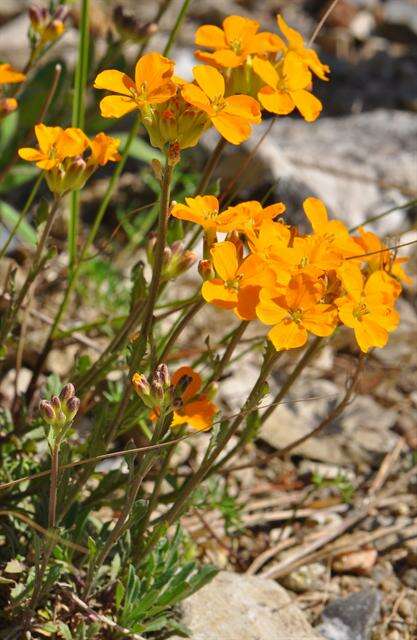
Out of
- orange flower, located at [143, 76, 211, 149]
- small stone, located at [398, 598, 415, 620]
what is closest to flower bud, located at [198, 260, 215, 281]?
orange flower, located at [143, 76, 211, 149]

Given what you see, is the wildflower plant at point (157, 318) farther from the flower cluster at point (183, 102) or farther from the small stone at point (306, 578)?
the small stone at point (306, 578)

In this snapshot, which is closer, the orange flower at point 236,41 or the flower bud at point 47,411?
the flower bud at point 47,411

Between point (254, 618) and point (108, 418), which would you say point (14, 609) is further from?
point (254, 618)

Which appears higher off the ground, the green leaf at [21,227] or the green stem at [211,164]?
the green stem at [211,164]

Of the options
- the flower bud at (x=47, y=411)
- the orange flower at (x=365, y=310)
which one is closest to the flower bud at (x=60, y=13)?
the orange flower at (x=365, y=310)

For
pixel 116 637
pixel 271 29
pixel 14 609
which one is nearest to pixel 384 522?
pixel 116 637

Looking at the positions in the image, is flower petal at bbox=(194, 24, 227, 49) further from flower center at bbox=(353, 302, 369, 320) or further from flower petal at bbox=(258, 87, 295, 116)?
flower center at bbox=(353, 302, 369, 320)

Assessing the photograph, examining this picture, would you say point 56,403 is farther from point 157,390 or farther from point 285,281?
point 285,281

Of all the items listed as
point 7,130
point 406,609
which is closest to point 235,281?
point 406,609
